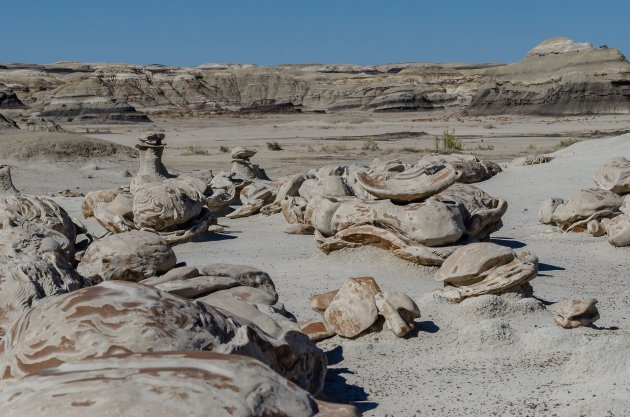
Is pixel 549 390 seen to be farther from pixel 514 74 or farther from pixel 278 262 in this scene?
pixel 514 74

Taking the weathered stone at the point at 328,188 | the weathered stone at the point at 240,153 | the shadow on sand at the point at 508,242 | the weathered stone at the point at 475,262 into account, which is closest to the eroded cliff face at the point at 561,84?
the weathered stone at the point at 240,153

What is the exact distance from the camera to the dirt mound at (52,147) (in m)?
21.0

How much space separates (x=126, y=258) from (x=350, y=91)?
227ft

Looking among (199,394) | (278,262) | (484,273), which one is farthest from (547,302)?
(199,394)

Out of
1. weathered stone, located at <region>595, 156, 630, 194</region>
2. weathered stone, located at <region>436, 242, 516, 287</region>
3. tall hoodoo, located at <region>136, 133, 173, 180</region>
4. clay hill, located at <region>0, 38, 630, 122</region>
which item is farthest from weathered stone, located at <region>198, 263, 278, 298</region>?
clay hill, located at <region>0, 38, 630, 122</region>

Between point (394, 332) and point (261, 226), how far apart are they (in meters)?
6.23

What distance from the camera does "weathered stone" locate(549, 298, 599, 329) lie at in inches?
222

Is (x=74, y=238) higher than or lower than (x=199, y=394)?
lower

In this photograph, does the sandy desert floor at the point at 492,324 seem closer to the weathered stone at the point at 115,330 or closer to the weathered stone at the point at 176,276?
the weathered stone at the point at 176,276

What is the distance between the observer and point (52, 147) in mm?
21406

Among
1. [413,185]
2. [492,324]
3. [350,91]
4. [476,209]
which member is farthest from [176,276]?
[350,91]

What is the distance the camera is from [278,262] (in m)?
8.83

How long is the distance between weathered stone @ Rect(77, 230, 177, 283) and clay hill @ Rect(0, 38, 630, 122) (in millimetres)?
46881

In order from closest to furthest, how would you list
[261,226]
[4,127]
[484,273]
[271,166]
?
1. [484,273]
2. [261,226]
3. [271,166]
4. [4,127]
